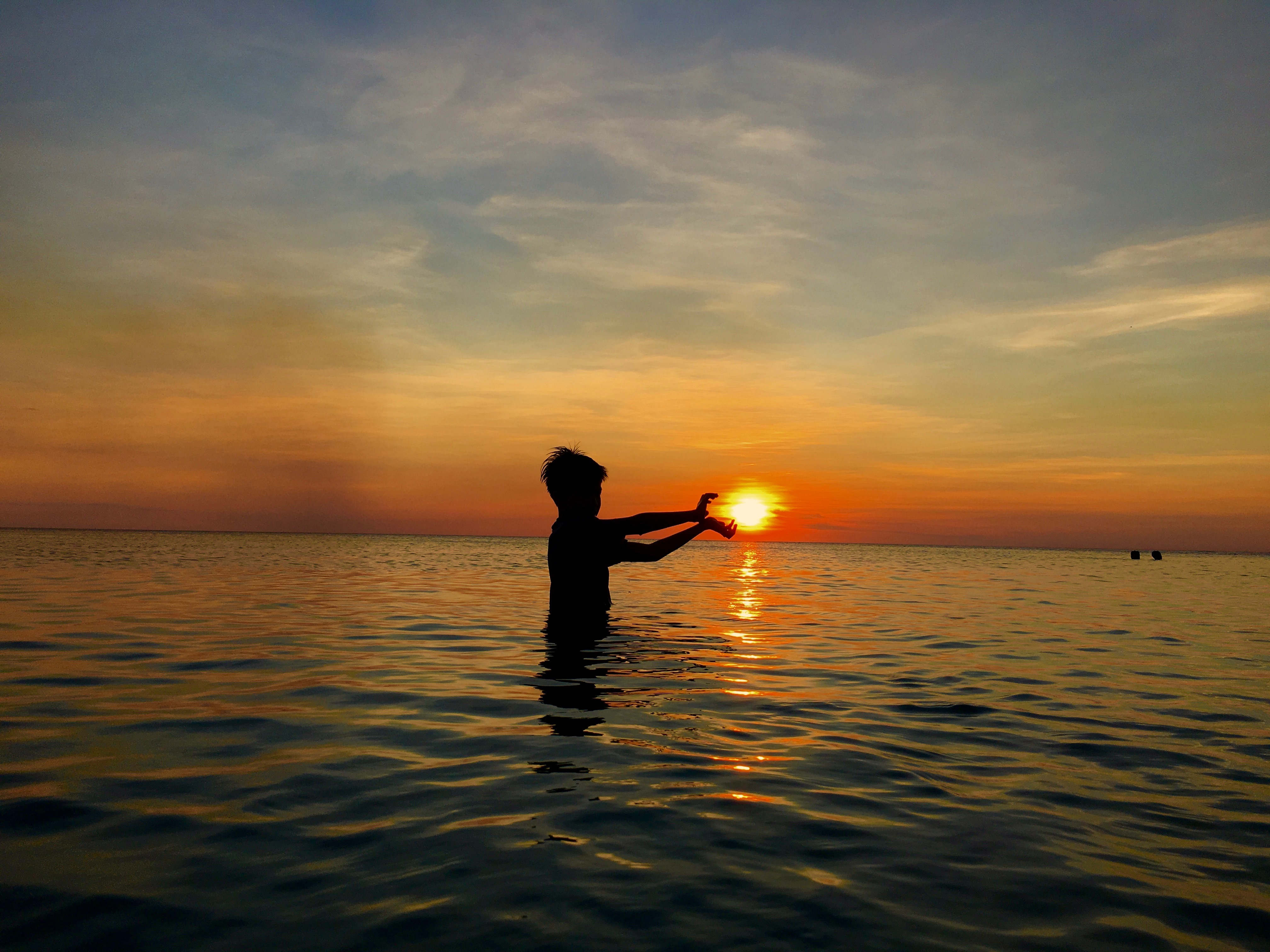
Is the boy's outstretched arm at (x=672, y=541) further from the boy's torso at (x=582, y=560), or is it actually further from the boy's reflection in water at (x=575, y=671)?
the boy's reflection in water at (x=575, y=671)

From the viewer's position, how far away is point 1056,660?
11.4 metres

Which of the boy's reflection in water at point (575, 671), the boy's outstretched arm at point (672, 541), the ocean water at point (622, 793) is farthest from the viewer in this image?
the boy's outstretched arm at point (672, 541)

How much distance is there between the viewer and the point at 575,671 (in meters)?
9.36

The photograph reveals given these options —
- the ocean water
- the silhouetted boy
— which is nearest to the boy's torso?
the silhouetted boy

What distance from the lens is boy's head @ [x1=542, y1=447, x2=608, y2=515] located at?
925 cm

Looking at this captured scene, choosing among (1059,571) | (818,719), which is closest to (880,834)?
(818,719)

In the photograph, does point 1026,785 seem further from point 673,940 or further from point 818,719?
point 673,940

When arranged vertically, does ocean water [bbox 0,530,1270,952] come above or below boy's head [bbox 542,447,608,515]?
below

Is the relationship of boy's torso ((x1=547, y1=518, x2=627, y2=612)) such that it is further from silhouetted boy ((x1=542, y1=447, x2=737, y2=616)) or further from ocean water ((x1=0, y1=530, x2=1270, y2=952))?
ocean water ((x1=0, y1=530, x2=1270, y2=952))

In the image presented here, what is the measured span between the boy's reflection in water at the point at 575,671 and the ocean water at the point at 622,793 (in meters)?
0.07

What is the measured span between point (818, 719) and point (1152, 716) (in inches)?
138

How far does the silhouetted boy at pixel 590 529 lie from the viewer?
28.7 feet

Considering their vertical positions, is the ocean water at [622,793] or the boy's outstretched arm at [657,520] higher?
the boy's outstretched arm at [657,520]

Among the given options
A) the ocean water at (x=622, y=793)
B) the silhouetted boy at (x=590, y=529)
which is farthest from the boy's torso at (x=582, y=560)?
the ocean water at (x=622, y=793)
